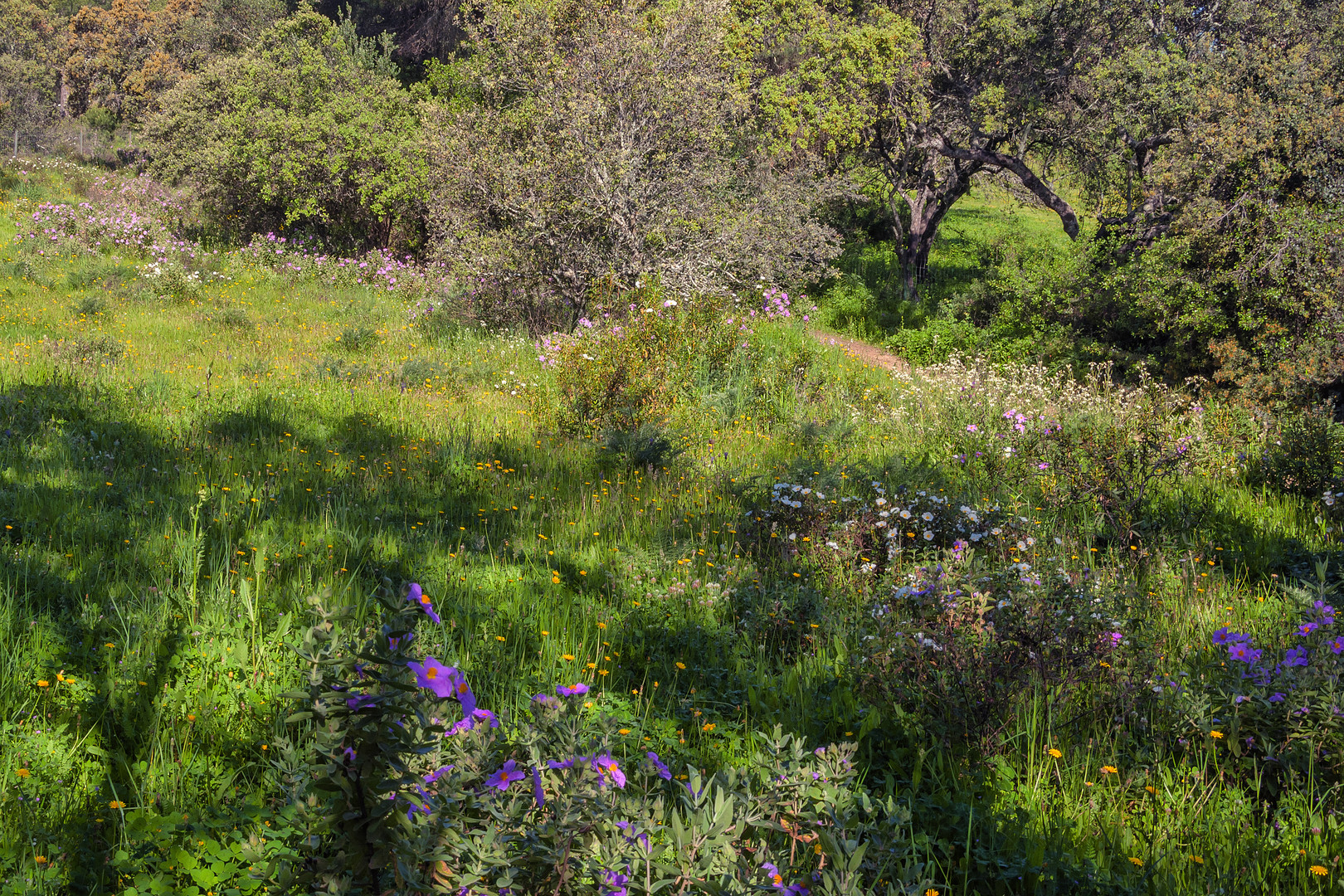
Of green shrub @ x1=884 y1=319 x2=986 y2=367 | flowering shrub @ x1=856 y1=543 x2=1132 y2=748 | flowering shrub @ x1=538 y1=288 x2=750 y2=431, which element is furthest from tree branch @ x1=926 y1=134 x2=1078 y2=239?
flowering shrub @ x1=856 y1=543 x2=1132 y2=748

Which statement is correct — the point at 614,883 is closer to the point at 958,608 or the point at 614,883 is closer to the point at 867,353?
the point at 958,608

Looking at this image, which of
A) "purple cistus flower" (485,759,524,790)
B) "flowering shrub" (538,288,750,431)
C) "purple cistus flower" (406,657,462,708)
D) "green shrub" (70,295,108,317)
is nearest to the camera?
"purple cistus flower" (406,657,462,708)

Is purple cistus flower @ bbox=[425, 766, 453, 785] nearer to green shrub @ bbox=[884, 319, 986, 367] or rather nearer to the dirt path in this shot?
the dirt path

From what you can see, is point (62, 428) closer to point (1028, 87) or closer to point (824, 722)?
point (824, 722)

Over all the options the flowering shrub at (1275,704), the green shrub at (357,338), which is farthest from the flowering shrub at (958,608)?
the green shrub at (357,338)

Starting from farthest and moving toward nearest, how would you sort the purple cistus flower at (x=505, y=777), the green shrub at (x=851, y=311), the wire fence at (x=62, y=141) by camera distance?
the wire fence at (x=62, y=141) → the green shrub at (x=851, y=311) → the purple cistus flower at (x=505, y=777)

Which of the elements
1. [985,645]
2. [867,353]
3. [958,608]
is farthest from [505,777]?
[867,353]

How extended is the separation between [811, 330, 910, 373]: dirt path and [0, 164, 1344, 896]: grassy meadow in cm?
383

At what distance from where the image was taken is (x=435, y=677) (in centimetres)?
135

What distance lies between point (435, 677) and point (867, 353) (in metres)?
12.0

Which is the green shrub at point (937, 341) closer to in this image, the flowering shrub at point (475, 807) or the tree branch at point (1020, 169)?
the tree branch at point (1020, 169)

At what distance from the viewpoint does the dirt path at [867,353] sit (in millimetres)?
11137

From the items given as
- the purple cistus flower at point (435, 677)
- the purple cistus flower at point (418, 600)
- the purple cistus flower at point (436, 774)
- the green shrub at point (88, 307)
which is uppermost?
the purple cistus flower at point (418, 600)

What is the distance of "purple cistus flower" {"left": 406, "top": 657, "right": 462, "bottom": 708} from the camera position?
1324 mm
